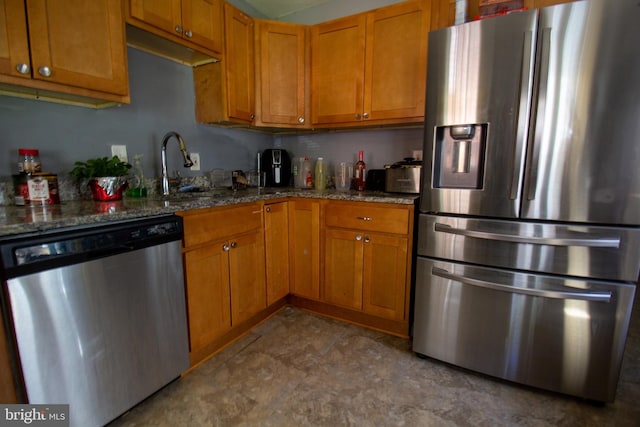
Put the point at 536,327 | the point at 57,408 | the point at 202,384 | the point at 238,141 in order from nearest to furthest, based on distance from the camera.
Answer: the point at 57,408, the point at 536,327, the point at 202,384, the point at 238,141

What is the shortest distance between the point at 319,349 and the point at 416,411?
2.11 feet

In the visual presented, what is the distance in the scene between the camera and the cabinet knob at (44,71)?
1173 mm

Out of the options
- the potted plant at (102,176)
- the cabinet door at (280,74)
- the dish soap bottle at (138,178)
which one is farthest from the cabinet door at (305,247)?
the potted plant at (102,176)

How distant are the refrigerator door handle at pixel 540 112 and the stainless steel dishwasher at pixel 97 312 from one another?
1.64 metres

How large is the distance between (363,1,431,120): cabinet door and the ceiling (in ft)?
2.45

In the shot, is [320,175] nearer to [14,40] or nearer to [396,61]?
[396,61]

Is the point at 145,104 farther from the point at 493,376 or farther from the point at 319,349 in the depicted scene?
the point at 493,376


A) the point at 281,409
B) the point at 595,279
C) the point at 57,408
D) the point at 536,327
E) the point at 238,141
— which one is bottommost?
the point at 281,409

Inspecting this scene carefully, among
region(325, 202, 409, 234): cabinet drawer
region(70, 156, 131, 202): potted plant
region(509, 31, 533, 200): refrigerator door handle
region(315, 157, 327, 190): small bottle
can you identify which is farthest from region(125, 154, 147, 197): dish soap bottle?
region(509, 31, 533, 200): refrigerator door handle

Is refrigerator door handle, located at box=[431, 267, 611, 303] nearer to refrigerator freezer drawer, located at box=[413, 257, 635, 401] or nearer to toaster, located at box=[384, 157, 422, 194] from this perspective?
refrigerator freezer drawer, located at box=[413, 257, 635, 401]

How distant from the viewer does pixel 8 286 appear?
91cm

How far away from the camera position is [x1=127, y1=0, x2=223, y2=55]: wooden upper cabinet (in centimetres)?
148

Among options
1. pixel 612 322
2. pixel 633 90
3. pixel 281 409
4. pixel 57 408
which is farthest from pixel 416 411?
pixel 633 90

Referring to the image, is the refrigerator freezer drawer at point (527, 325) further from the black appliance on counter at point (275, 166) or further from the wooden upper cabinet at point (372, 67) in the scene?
the black appliance on counter at point (275, 166)
